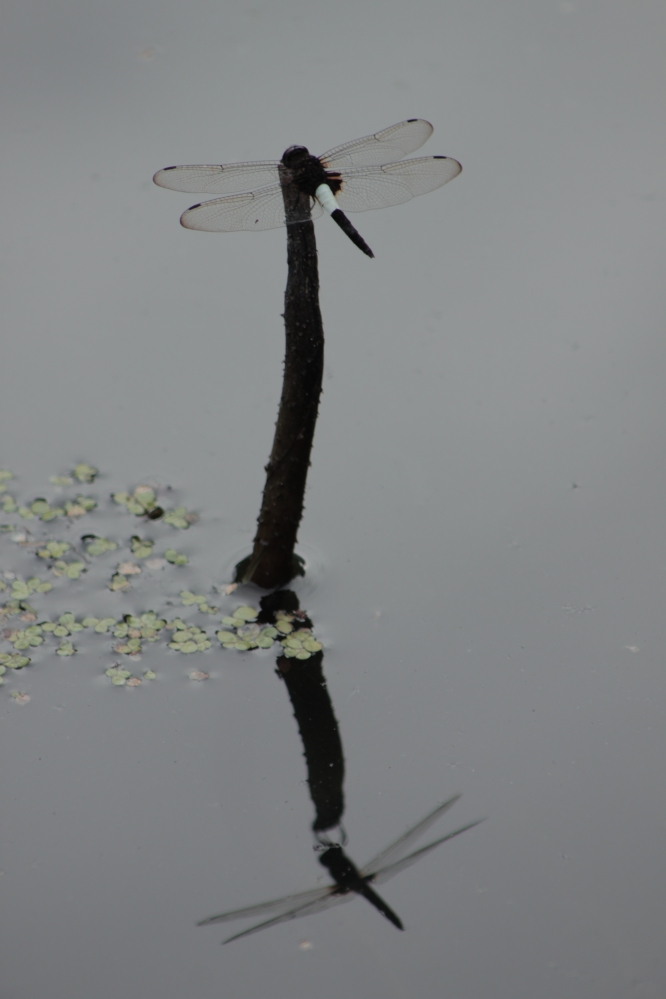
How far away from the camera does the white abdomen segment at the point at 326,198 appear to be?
215cm

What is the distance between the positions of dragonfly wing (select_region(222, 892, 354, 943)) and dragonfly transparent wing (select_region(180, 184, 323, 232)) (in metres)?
1.50

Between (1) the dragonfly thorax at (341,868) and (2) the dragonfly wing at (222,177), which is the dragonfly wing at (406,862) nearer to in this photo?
(1) the dragonfly thorax at (341,868)

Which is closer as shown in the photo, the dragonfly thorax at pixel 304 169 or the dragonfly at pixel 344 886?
the dragonfly at pixel 344 886

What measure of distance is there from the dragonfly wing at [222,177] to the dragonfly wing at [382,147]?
0.16 m

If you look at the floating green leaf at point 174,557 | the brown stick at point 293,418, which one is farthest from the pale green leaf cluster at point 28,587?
the brown stick at point 293,418

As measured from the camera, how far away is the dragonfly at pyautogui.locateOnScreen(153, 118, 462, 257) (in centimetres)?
211

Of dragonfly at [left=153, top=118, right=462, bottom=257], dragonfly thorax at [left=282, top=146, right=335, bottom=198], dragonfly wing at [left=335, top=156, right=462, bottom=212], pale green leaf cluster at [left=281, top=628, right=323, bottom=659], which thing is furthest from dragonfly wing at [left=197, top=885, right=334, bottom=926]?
dragonfly wing at [left=335, top=156, right=462, bottom=212]

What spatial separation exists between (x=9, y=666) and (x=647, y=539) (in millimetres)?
1775

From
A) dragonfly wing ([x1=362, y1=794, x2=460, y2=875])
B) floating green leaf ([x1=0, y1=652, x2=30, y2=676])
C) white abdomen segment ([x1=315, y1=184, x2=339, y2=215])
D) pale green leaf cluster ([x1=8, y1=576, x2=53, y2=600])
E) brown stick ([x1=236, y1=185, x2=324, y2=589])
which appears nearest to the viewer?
dragonfly wing ([x1=362, y1=794, x2=460, y2=875])

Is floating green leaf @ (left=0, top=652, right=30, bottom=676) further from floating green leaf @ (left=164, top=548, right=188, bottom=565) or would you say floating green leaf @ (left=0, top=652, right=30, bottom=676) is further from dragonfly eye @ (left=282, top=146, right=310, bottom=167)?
dragonfly eye @ (left=282, top=146, right=310, bottom=167)

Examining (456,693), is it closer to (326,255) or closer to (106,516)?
(106,516)

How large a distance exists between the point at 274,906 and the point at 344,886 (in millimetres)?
147

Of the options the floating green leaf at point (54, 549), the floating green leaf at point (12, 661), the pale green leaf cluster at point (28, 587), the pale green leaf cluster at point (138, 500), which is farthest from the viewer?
the pale green leaf cluster at point (138, 500)

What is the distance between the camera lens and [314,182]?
2135 millimetres
